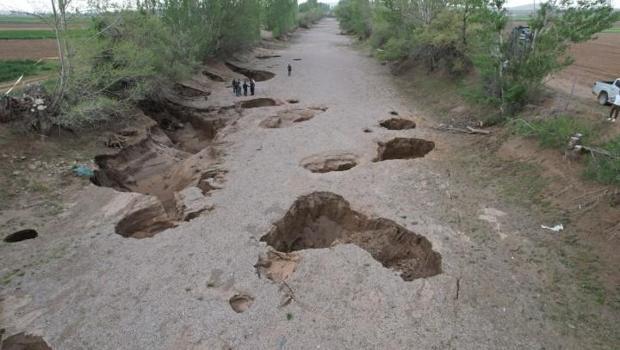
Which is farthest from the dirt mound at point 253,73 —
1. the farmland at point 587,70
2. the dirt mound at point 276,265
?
the dirt mound at point 276,265

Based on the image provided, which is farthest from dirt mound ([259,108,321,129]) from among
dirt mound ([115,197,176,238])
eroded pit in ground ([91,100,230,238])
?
dirt mound ([115,197,176,238])

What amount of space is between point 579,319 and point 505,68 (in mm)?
11961

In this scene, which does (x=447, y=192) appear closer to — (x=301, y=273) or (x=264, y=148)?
(x=301, y=273)

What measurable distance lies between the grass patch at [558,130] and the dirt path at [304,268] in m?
2.81

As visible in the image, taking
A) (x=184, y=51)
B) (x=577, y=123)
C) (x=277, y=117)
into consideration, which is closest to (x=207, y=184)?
(x=277, y=117)

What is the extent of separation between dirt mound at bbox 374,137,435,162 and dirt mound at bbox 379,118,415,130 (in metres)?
2.39

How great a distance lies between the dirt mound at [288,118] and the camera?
1873cm

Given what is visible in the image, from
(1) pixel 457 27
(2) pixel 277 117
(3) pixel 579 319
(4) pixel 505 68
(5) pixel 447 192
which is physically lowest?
(3) pixel 579 319

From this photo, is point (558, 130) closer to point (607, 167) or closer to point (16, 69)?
point (607, 167)

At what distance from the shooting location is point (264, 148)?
51.4 ft

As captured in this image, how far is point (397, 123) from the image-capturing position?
1894cm

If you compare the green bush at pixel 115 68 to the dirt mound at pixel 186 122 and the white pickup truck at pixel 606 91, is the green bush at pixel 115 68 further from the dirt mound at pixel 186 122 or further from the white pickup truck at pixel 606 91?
the white pickup truck at pixel 606 91

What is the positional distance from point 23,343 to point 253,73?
91.7ft

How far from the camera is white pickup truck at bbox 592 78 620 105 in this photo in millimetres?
14961
